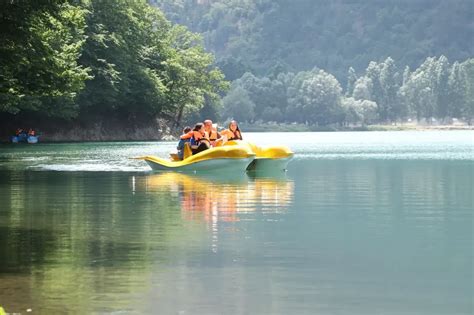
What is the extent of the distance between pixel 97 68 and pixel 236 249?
82546 millimetres

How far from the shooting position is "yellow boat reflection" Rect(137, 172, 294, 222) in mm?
23734

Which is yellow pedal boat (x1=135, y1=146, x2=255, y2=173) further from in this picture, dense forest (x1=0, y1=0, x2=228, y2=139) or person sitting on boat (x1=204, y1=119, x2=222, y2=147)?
dense forest (x1=0, y1=0, x2=228, y2=139)

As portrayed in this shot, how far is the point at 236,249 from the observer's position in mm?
16641

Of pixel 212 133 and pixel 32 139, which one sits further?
pixel 32 139

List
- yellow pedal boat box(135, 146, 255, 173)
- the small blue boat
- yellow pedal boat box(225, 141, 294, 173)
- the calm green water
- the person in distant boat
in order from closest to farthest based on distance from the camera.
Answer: the calm green water → yellow pedal boat box(135, 146, 255, 173) → the person in distant boat → yellow pedal boat box(225, 141, 294, 173) → the small blue boat

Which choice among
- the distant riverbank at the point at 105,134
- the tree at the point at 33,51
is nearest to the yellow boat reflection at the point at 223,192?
the tree at the point at 33,51

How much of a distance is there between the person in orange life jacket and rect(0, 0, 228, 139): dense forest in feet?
30.7

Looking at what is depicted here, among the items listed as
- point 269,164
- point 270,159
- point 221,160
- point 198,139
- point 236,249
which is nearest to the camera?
point 236,249

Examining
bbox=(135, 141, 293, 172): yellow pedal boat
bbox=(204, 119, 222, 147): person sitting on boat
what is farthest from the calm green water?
bbox=(204, 119, 222, 147): person sitting on boat

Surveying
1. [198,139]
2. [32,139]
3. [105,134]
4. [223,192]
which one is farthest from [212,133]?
[105,134]

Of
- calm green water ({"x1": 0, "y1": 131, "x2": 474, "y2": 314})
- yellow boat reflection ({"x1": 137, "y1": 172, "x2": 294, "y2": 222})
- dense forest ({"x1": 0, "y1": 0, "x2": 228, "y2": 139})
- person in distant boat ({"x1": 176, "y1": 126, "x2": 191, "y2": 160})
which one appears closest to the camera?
calm green water ({"x1": 0, "y1": 131, "x2": 474, "y2": 314})

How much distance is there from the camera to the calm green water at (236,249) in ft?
40.1

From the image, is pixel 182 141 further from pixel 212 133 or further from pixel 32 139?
pixel 32 139

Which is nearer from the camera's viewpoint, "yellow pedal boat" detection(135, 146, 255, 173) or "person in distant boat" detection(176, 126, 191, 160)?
"yellow pedal boat" detection(135, 146, 255, 173)
